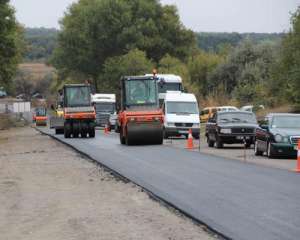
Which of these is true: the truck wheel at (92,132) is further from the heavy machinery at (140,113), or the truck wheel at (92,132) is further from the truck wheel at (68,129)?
the heavy machinery at (140,113)

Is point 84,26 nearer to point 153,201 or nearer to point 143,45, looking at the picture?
point 143,45

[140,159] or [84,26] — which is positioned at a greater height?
[84,26]

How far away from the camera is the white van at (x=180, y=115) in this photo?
47406mm

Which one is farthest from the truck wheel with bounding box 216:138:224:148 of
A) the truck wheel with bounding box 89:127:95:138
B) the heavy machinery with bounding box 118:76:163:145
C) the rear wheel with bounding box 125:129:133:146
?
the truck wheel with bounding box 89:127:95:138

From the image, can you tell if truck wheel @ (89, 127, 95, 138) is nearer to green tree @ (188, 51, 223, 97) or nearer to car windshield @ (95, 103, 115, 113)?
car windshield @ (95, 103, 115, 113)

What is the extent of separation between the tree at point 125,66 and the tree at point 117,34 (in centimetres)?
445

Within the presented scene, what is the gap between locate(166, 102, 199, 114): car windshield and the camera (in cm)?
4816

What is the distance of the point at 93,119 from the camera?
51312 millimetres

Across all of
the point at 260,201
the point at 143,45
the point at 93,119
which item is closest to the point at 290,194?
the point at 260,201

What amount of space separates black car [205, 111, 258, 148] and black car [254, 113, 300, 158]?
4.85m

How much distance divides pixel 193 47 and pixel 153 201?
99.6 metres

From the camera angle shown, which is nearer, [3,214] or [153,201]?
[3,214]

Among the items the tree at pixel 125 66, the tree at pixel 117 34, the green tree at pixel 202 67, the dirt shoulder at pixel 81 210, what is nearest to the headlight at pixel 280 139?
the dirt shoulder at pixel 81 210

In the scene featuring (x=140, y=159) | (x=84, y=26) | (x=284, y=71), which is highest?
(x=84, y=26)
